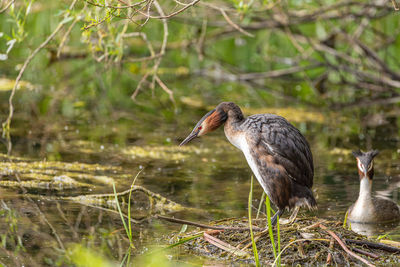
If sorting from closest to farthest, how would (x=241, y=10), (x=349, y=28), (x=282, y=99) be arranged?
(x=241, y=10), (x=282, y=99), (x=349, y=28)

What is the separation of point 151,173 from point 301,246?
2949 mm

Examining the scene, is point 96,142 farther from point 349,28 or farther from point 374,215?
point 349,28

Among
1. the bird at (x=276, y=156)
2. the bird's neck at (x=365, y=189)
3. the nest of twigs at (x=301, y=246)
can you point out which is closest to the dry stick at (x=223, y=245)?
the nest of twigs at (x=301, y=246)

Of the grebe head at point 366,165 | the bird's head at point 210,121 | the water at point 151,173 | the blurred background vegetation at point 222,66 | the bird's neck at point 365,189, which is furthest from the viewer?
the blurred background vegetation at point 222,66

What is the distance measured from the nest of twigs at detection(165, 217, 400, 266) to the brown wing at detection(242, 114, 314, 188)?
44cm

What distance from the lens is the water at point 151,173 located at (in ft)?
16.9

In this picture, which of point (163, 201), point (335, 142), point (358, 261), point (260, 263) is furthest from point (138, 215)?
point (335, 142)

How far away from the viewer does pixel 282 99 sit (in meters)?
12.1

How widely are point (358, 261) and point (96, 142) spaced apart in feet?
15.6

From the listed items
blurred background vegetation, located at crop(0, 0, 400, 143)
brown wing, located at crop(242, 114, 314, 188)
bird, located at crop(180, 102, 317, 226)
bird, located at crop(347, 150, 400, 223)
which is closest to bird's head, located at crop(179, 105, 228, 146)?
bird, located at crop(180, 102, 317, 226)

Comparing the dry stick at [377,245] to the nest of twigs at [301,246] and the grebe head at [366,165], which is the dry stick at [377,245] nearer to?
the nest of twigs at [301,246]

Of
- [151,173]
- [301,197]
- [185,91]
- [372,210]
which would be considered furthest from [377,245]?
[185,91]

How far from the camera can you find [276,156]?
5.17m

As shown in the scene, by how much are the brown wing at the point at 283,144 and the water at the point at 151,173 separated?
94cm
